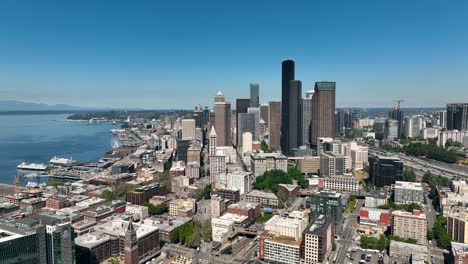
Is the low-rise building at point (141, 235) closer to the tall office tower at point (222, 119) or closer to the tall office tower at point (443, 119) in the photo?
the tall office tower at point (222, 119)

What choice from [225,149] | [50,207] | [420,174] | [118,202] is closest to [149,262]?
[118,202]

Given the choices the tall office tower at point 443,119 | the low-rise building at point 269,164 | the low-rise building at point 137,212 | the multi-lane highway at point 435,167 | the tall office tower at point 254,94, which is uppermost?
the tall office tower at point 254,94

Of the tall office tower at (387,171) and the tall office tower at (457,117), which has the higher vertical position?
the tall office tower at (457,117)

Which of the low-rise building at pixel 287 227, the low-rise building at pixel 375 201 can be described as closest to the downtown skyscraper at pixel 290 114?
the low-rise building at pixel 375 201

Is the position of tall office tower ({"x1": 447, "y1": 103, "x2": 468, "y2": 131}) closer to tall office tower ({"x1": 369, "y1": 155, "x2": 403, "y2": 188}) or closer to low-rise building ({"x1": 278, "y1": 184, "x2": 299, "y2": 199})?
tall office tower ({"x1": 369, "y1": 155, "x2": 403, "y2": 188})

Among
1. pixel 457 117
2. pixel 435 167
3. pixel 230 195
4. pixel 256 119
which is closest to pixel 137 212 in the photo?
pixel 230 195

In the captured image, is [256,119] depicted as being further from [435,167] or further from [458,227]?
[458,227]

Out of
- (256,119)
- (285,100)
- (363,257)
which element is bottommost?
(363,257)
